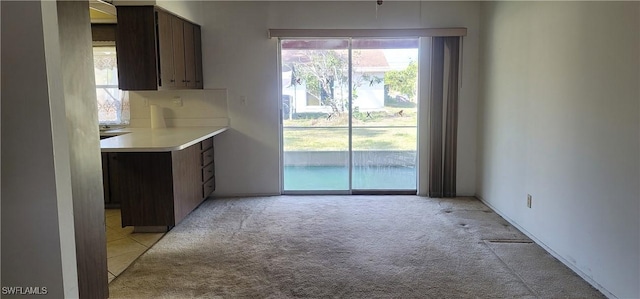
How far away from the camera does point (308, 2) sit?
5180 mm

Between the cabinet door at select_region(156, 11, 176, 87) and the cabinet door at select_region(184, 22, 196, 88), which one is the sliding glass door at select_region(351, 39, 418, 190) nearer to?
the cabinet door at select_region(184, 22, 196, 88)

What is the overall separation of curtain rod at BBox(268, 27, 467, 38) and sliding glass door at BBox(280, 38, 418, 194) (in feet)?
0.54

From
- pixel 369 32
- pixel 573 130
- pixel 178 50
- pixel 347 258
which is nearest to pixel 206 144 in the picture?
pixel 178 50

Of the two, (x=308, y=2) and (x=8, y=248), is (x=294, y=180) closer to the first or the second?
(x=308, y=2)

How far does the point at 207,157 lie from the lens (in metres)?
5.11

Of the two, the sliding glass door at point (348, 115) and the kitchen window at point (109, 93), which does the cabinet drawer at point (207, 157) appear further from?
the kitchen window at point (109, 93)

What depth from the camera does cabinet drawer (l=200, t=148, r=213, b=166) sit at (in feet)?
16.1

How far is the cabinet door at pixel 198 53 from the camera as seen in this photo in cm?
509

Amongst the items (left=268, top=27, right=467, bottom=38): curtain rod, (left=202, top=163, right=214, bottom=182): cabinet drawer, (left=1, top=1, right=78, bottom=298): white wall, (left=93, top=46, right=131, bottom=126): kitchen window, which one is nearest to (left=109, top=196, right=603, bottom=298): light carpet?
(left=202, top=163, right=214, bottom=182): cabinet drawer

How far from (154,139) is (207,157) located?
3.47 feet

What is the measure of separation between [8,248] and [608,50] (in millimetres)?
3158

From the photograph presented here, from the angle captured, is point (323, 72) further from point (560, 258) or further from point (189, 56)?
point (560, 258)

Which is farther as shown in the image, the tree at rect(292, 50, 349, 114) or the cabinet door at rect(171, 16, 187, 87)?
the tree at rect(292, 50, 349, 114)

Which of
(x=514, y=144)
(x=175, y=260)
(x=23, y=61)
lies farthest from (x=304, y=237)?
(x=23, y=61)
